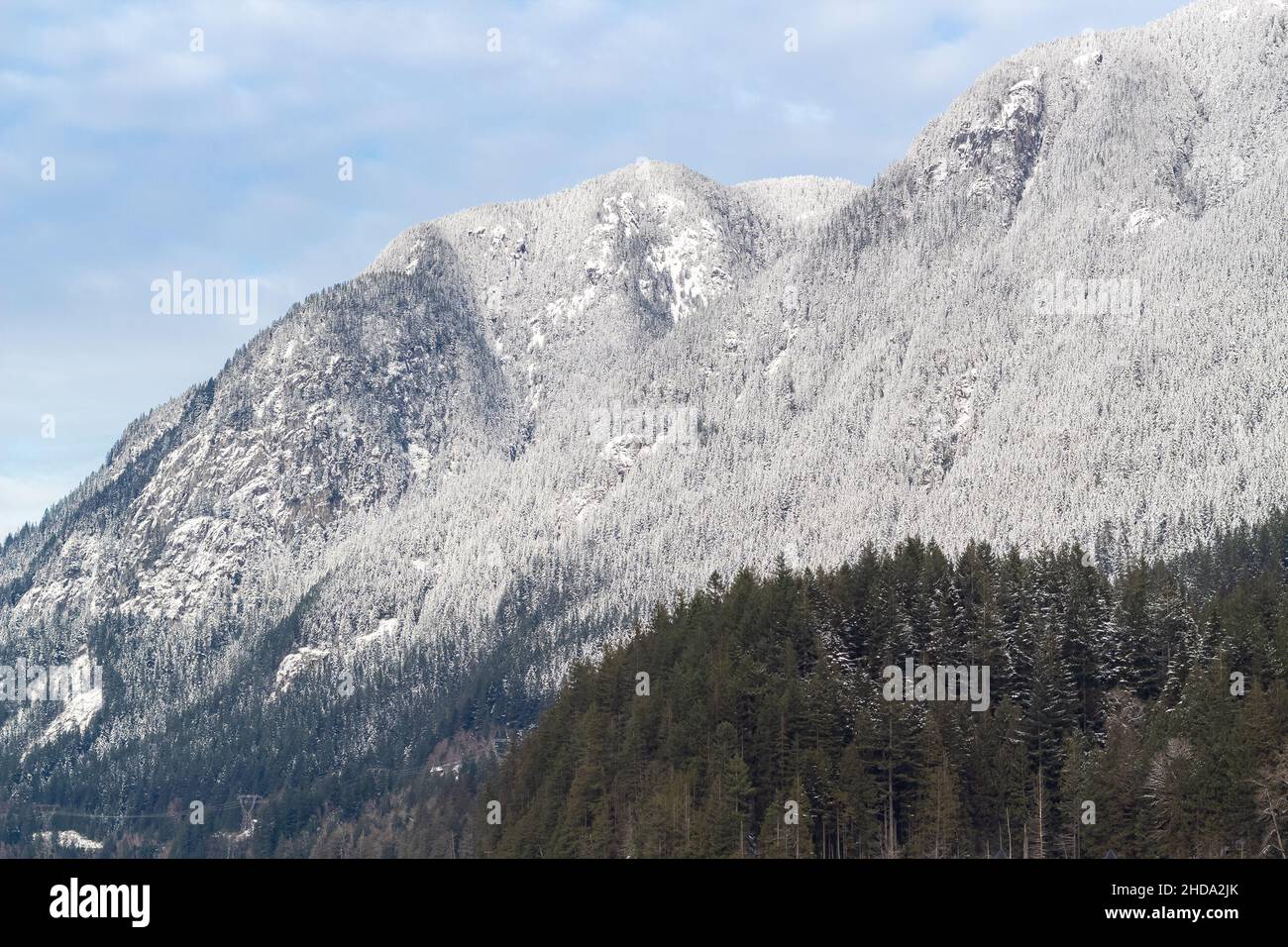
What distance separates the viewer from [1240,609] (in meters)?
101

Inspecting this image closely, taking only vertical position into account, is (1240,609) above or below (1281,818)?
above

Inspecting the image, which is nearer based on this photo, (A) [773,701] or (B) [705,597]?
(A) [773,701]

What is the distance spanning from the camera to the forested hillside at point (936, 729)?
3386 inches

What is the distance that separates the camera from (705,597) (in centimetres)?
12850

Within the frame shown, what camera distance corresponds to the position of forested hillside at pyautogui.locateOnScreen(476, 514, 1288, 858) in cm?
8600

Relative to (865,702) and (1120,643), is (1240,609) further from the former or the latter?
(865,702)

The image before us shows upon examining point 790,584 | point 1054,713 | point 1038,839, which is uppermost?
point 790,584

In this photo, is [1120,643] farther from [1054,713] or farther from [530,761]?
[530,761]

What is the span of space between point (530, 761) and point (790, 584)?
24049mm

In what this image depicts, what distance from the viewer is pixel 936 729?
9512 cm
